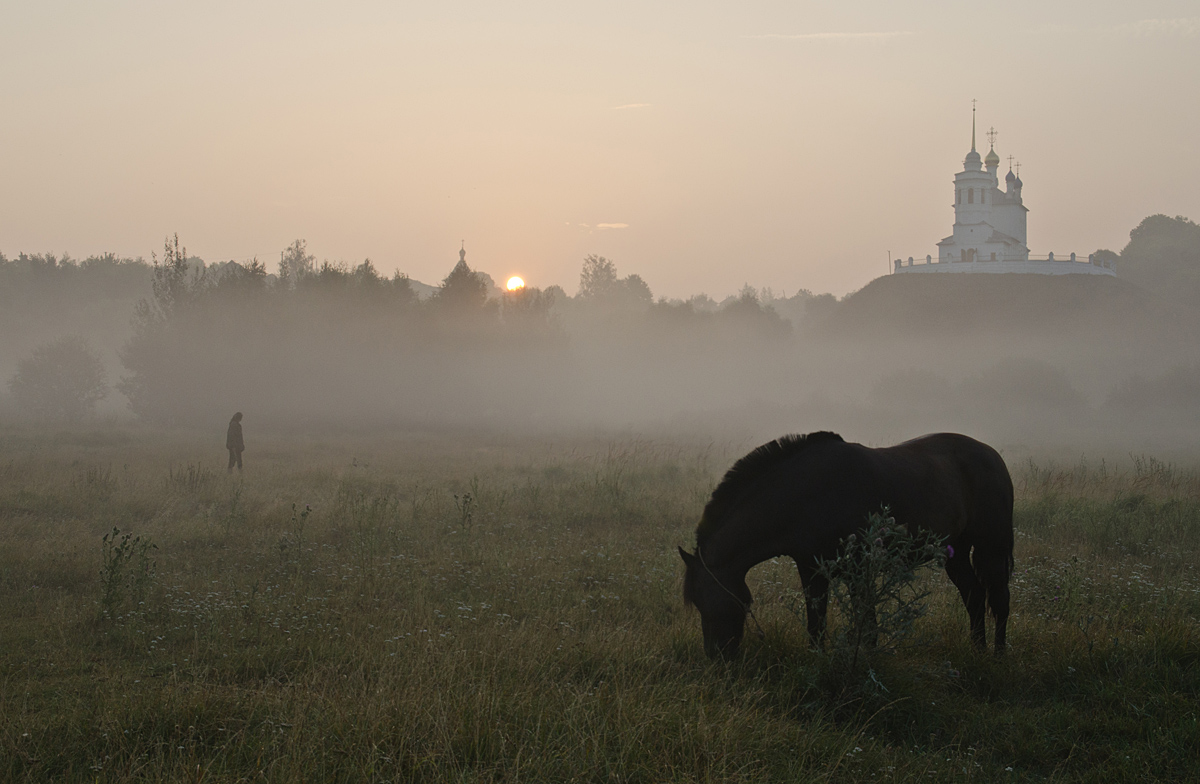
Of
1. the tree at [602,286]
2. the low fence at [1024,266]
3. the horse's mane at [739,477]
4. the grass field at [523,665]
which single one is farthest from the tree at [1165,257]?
the horse's mane at [739,477]

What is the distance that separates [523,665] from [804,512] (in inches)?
91.6

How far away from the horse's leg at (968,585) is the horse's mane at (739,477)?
1990 millimetres

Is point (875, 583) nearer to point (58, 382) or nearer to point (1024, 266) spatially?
point (58, 382)

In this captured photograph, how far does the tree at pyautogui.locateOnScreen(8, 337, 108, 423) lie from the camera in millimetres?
45094

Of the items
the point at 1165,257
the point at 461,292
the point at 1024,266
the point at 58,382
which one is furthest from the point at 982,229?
the point at 58,382

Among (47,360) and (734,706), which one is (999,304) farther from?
(734,706)

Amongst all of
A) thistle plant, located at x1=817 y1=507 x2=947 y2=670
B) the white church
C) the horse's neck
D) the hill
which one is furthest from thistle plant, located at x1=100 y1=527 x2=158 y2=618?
the white church

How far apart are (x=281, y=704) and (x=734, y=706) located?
2838mm

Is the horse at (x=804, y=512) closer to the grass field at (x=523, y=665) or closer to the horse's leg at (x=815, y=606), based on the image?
the horse's leg at (x=815, y=606)

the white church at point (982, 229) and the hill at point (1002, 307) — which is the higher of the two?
the white church at point (982, 229)

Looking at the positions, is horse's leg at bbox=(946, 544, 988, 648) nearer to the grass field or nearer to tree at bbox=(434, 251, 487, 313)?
the grass field

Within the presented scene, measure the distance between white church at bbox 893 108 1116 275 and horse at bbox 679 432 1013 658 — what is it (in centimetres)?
10710

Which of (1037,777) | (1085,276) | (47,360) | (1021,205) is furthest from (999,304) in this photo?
(1037,777)

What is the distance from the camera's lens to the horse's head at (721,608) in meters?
5.58
